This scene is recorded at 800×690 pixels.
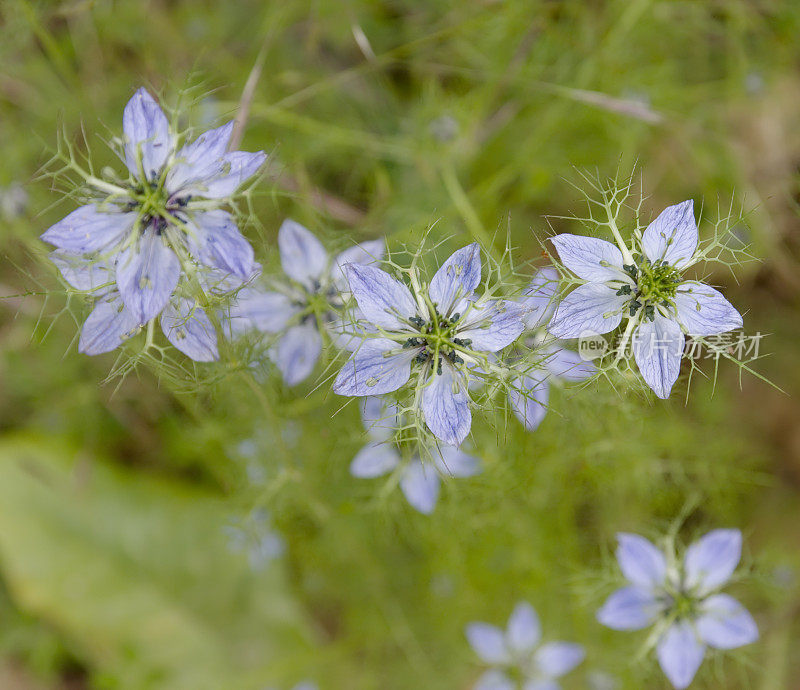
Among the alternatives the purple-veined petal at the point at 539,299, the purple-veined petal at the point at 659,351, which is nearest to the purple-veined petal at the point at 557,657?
the purple-veined petal at the point at 539,299

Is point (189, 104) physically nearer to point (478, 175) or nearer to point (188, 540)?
point (478, 175)

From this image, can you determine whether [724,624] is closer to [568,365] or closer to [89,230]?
[568,365]

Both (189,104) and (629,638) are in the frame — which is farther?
(629,638)

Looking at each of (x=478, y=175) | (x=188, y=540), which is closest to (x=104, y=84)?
(x=478, y=175)

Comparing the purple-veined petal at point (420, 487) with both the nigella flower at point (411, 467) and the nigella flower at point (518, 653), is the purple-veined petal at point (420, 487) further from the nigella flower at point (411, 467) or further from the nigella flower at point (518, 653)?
the nigella flower at point (518, 653)

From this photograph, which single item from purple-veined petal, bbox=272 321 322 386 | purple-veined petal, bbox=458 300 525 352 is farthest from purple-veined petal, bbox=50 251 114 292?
purple-veined petal, bbox=458 300 525 352

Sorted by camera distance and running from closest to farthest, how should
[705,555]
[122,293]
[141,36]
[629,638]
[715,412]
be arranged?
[122,293] < [705,555] < [629,638] < [715,412] < [141,36]

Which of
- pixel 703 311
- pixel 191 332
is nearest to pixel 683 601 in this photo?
pixel 703 311
